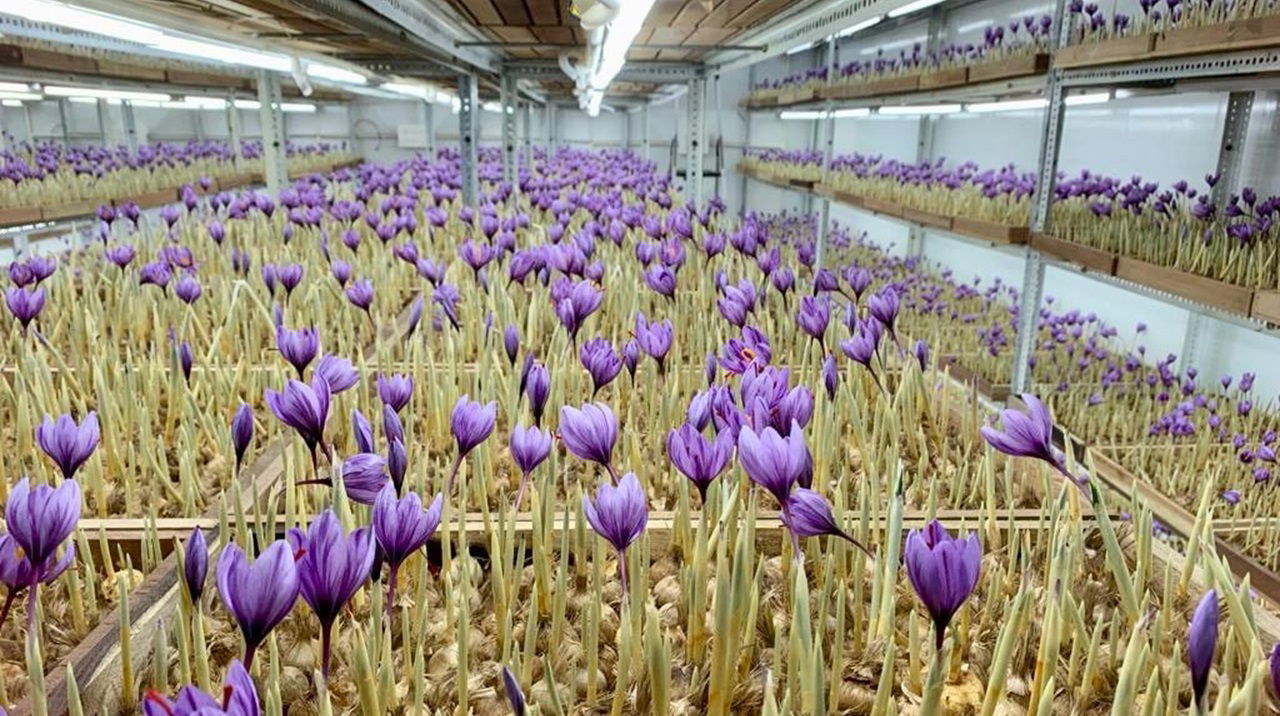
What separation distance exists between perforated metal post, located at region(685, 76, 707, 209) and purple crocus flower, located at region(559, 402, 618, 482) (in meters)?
3.56

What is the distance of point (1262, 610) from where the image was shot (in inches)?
38.4

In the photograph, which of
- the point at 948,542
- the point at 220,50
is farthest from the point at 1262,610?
the point at 220,50

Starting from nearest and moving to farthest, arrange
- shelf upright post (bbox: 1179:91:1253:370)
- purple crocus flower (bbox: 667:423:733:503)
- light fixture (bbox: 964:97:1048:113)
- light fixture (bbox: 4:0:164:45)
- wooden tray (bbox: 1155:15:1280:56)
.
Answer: purple crocus flower (bbox: 667:423:733:503), light fixture (bbox: 4:0:164:45), wooden tray (bbox: 1155:15:1280:56), shelf upright post (bbox: 1179:91:1253:370), light fixture (bbox: 964:97:1048:113)

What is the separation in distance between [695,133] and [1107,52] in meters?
2.09

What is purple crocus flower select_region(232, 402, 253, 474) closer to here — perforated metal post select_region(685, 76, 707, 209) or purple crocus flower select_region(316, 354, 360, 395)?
purple crocus flower select_region(316, 354, 360, 395)

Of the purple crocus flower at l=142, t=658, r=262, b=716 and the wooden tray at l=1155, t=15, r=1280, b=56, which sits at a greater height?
the wooden tray at l=1155, t=15, r=1280, b=56

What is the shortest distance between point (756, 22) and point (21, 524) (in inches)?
96.1

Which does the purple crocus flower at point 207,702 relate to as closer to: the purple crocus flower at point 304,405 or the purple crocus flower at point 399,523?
the purple crocus flower at point 399,523

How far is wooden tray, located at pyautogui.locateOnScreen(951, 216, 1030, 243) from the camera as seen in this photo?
3516 mm

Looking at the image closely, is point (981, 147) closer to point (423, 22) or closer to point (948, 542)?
point (423, 22)

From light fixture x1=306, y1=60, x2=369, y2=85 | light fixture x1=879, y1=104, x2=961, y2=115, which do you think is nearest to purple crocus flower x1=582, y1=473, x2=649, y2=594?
light fixture x1=306, y1=60, x2=369, y2=85

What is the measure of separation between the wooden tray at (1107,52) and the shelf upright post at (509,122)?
2.60 m

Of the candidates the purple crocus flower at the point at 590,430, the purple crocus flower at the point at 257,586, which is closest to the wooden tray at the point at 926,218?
the purple crocus flower at the point at 590,430

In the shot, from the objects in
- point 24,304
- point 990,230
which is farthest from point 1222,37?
point 24,304
